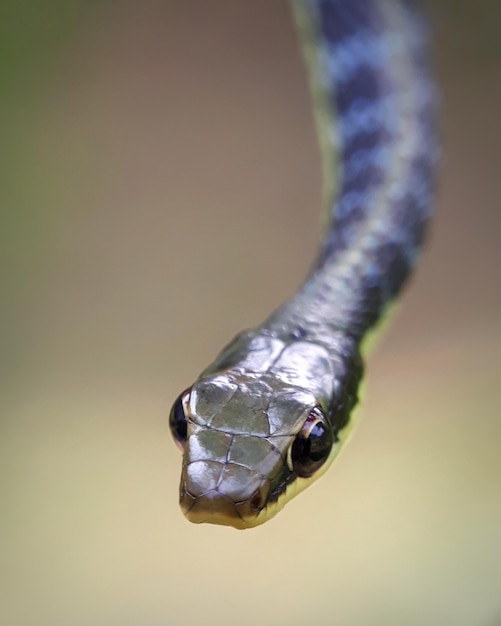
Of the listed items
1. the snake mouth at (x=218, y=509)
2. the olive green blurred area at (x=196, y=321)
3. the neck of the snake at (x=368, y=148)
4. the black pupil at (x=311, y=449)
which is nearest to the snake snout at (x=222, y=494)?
the snake mouth at (x=218, y=509)

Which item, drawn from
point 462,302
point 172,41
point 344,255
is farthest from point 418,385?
point 172,41

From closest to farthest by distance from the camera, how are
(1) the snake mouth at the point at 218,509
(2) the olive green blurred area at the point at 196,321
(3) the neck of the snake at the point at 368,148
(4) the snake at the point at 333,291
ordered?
(1) the snake mouth at the point at 218,509 < (4) the snake at the point at 333,291 < (3) the neck of the snake at the point at 368,148 < (2) the olive green blurred area at the point at 196,321

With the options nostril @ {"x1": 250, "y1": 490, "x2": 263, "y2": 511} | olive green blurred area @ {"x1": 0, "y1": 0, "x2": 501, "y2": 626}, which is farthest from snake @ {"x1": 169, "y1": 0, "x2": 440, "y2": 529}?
olive green blurred area @ {"x1": 0, "y1": 0, "x2": 501, "y2": 626}

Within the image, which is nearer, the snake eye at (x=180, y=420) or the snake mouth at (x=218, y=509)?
the snake mouth at (x=218, y=509)

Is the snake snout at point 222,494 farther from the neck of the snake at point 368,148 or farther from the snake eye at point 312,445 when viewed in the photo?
the neck of the snake at point 368,148

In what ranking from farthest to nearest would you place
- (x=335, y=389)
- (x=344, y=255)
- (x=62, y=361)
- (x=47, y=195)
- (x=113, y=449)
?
1. (x=47, y=195)
2. (x=62, y=361)
3. (x=113, y=449)
4. (x=344, y=255)
5. (x=335, y=389)

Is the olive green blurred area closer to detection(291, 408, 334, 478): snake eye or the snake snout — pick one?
detection(291, 408, 334, 478): snake eye

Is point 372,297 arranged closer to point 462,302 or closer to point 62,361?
point 462,302
